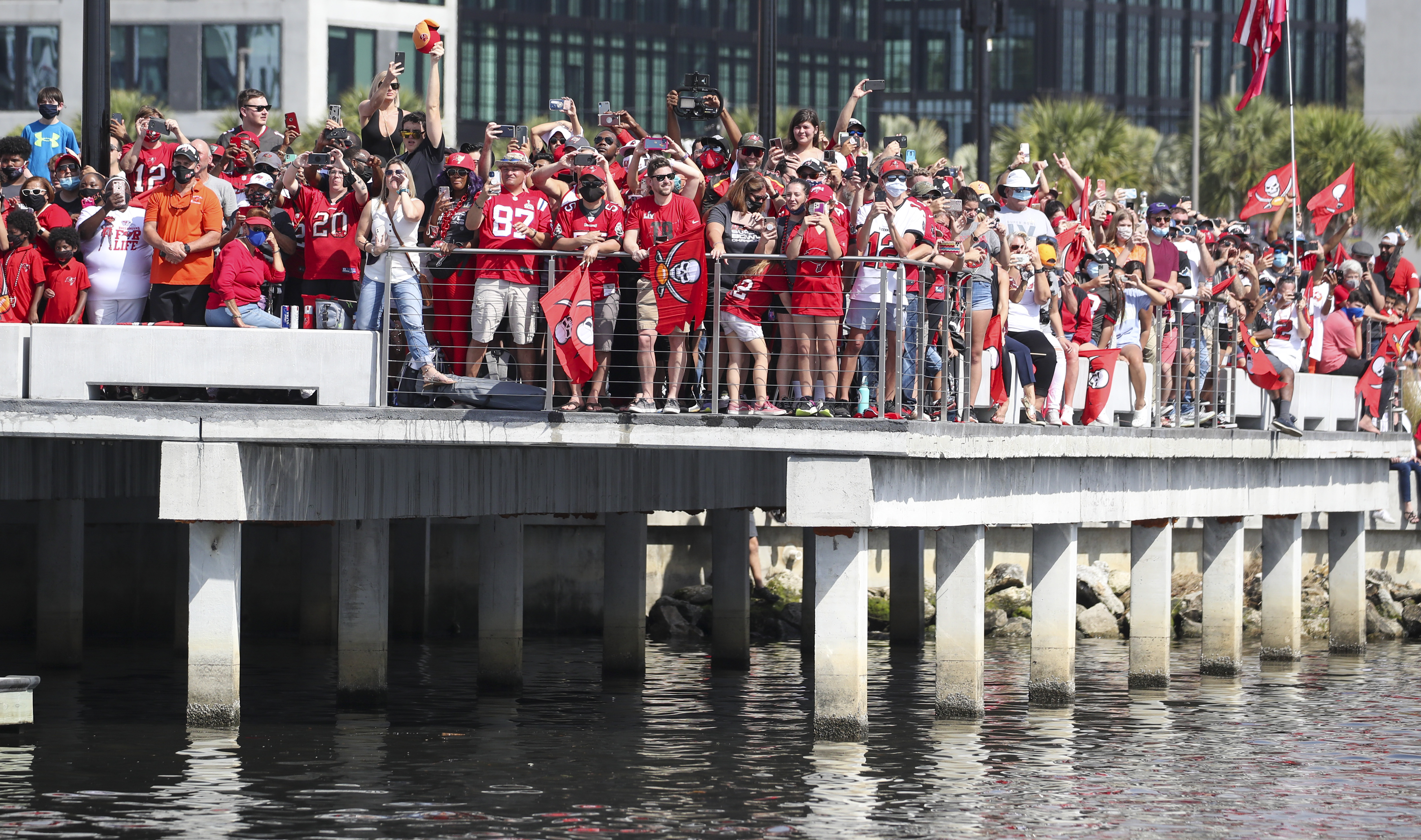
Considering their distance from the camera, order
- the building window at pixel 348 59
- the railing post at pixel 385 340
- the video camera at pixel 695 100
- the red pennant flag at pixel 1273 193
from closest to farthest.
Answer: the railing post at pixel 385 340 < the video camera at pixel 695 100 < the red pennant flag at pixel 1273 193 < the building window at pixel 348 59

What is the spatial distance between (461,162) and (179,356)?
2839mm

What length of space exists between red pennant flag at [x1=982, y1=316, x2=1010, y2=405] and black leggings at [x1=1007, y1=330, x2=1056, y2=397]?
0.39 meters

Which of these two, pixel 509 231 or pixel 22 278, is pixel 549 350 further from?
pixel 22 278

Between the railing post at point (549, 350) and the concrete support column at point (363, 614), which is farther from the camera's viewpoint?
the concrete support column at point (363, 614)

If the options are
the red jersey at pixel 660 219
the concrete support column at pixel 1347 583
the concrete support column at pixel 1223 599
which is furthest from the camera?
the concrete support column at pixel 1347 583

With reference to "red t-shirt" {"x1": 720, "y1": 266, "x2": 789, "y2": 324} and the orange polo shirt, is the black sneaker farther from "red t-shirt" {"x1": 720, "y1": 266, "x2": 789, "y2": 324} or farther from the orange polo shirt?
the orange polo shirt

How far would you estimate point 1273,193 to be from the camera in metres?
29.4

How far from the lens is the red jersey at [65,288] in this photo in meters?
19.4

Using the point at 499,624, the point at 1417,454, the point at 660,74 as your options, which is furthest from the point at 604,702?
Result: the point at 660,74

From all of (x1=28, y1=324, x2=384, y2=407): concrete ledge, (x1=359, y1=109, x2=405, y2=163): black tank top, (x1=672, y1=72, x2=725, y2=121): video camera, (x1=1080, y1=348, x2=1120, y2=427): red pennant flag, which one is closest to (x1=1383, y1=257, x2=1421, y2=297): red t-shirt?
(x1=1080, y1=348, x2=1120, y2=427): red pennant flag

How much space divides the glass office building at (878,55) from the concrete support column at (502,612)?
40.6 meters

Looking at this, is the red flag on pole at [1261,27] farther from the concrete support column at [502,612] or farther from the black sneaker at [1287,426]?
the concrete support column at [502,612]

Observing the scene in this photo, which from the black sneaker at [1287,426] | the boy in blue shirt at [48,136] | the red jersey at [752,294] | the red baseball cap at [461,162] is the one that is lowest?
the black sneaker at [1287,426]

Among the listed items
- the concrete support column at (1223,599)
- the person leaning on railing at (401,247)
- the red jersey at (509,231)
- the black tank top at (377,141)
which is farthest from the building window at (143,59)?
the red jersey at (509,231)
